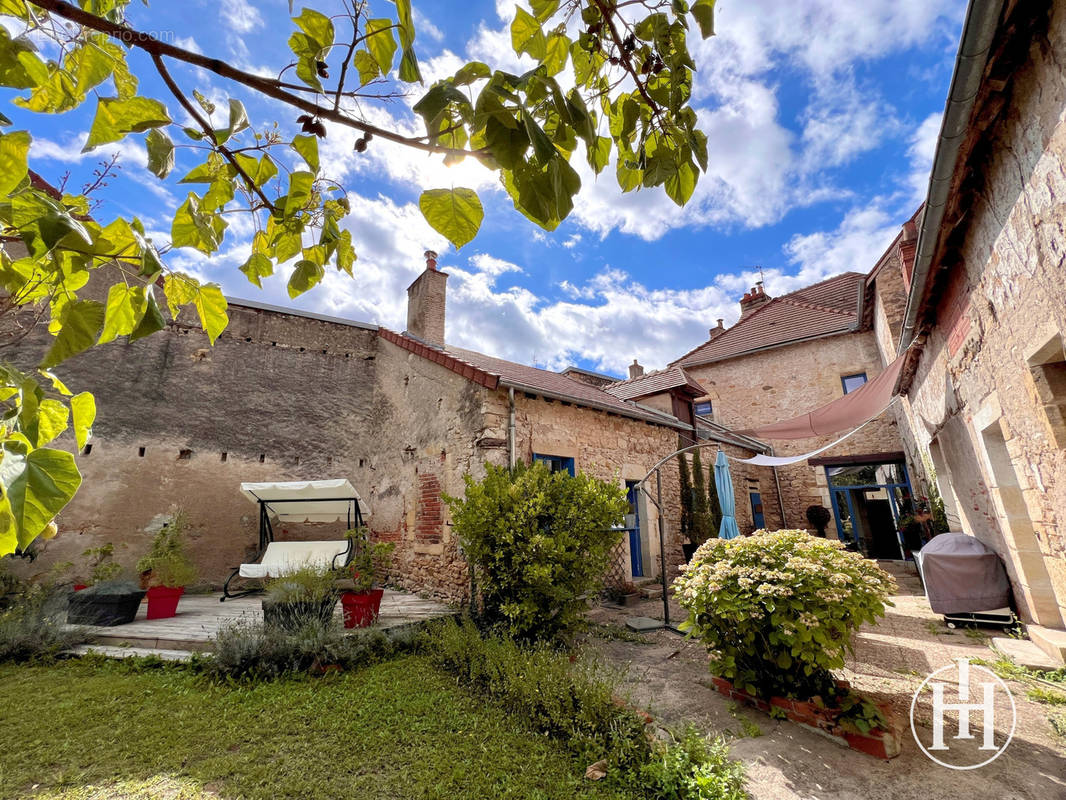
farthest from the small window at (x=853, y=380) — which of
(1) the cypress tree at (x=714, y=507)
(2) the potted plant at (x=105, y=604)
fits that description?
(2) the potted plant at (x=105, y=604)

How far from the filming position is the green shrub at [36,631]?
457cm

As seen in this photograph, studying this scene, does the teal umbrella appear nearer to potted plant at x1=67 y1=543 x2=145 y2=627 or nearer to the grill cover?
the grill cover

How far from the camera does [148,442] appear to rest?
25.5 feet

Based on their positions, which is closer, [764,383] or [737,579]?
[737,579]

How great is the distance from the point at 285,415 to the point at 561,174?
9.67m

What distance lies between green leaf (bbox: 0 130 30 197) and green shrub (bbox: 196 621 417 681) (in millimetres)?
4646

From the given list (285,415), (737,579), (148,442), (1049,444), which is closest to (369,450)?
(285,415)

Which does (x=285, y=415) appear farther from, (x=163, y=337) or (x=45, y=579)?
(x=45, y=579)

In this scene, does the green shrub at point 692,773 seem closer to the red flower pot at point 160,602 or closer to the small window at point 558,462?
the small window at point 558,462

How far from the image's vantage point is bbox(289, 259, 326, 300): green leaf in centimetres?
122

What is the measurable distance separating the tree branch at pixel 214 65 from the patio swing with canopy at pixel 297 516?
6.34 metres

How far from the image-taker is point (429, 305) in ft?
32.3

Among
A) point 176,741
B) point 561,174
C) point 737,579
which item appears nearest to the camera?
point 561,174

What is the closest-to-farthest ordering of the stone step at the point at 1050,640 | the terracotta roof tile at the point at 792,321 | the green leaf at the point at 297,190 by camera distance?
the green leaf at the point at 297,190
the stone step at the point at 1050,640
the terracotta roof tile at the point at 792,321
